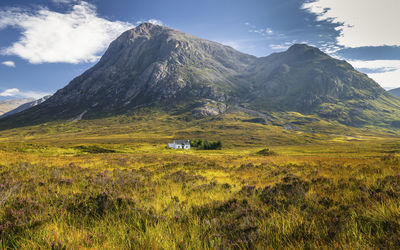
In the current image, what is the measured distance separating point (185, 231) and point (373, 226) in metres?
3.18

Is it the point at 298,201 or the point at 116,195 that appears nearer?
the point at 298,201

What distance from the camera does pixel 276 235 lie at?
2795 mm

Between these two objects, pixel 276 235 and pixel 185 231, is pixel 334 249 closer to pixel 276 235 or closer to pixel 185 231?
pixel 276 235

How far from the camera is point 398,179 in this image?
6051 mm

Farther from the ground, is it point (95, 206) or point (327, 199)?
point (95, 206)

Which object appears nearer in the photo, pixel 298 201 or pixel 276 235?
pixel 276 235

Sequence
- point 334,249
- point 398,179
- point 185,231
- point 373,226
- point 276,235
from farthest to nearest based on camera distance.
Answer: point 398,179 < point 185,231 < point 373,226 < point 276,235 < point 334,249

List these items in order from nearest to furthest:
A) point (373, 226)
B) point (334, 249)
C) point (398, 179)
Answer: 1. point (334, 249)
2. point (373, 226)
3. point (398, 179)

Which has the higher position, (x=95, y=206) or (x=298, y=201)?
(x=95, y=206)

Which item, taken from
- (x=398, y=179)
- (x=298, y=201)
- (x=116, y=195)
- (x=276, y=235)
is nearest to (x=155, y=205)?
(x=116, y=195)

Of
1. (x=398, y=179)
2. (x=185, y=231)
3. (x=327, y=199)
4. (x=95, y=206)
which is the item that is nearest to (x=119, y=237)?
(x=185, y=231)

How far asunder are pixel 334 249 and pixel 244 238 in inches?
46.2

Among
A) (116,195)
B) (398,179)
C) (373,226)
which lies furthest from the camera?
(398,179)

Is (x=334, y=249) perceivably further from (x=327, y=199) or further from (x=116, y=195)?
(x=116, y=195)
